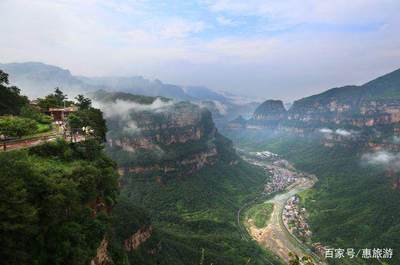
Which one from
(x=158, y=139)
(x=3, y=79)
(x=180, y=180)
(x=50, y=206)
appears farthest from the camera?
(x=158, y=139)

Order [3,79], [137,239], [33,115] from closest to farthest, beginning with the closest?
[33,115]
[3,79]
[137,239]

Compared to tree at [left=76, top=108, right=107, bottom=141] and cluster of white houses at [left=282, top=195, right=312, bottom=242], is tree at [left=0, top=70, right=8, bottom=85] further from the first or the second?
cluster of white houses at [left=282, top=195, right=312, bottom=242]

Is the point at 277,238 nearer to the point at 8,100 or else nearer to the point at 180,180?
the point at 180,180

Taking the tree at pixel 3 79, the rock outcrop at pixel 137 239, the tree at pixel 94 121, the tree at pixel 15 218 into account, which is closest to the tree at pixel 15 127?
the tree at pixel 94 121

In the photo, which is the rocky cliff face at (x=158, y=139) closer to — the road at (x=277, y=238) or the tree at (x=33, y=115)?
the road at (x=277, y=238)

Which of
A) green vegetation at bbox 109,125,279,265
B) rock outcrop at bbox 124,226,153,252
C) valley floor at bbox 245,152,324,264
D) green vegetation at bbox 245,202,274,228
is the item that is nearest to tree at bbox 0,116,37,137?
green vegetation at bbox 109,125,279,265

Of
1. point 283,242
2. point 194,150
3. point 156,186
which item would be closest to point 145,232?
point 283,242

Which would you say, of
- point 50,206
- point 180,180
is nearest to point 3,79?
point 50,206

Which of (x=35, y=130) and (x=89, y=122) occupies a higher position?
(x=89, y=122)
